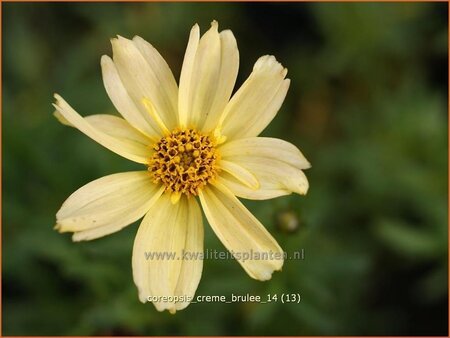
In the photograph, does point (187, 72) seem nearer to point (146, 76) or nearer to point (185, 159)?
point (146, 76)

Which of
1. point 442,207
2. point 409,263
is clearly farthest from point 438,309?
point 442,207

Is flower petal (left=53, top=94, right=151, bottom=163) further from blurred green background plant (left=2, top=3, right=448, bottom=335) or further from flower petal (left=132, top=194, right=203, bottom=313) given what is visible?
blurred green background plant (left=2, top=3, right=448, bottom=335)

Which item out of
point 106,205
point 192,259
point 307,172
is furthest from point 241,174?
point 307,172

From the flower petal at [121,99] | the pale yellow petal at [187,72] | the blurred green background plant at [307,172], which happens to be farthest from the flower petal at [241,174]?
the blurred green background plant at [307,172]

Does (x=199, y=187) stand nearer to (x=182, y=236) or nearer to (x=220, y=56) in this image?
(x=182, y=236)

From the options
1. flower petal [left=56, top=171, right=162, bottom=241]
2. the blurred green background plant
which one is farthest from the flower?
the blurred green background plant
